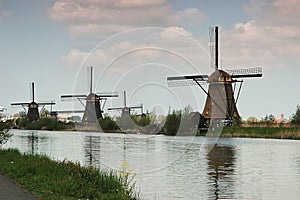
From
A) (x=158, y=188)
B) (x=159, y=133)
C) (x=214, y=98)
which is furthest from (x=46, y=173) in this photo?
(x=159, y=133)

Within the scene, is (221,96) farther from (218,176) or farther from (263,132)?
(218,176)

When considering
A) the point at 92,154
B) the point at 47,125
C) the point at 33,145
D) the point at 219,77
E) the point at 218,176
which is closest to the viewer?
the point at 218,176

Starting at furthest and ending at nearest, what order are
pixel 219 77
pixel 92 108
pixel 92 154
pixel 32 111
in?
pixel 32 111, pixel 92 108, pixel 219 77, pixel 92 154

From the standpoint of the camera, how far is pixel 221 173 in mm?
21062

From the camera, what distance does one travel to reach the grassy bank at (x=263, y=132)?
48.8 m

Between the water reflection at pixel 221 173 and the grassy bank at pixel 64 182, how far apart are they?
3.22 metres

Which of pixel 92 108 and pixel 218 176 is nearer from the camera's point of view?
pixel 218 176

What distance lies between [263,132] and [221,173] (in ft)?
106

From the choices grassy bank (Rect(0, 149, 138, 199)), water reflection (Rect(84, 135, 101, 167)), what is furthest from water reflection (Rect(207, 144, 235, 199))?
water reflection (Rect(84, 135, 101, 167))

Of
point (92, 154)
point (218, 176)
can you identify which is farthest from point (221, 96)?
point (218, 176)

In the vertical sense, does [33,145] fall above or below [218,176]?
above

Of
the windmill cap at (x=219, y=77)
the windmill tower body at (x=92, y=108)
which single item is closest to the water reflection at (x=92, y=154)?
the windmill cap at (x=219, y=77)

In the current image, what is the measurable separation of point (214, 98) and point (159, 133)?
13.1 metres

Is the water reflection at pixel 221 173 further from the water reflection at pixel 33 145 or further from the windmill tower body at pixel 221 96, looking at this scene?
the windmill tower body at pixel 221 96
